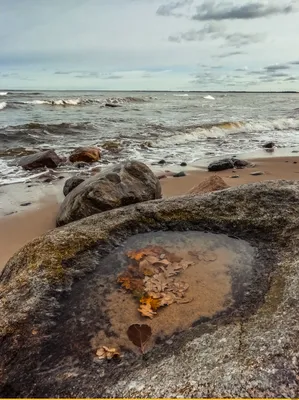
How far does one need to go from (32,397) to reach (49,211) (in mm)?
4808

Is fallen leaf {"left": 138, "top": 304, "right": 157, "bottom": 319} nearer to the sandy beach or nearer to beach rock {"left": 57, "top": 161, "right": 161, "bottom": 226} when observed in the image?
beach rock {"left": 57, "top": 161, "right": 161, "bottom": 226}

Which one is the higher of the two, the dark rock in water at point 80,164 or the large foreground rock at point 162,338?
the large foreground rock at point 162,338

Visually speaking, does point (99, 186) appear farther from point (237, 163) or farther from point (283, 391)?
point (237, 163)

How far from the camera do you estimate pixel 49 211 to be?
260 inches

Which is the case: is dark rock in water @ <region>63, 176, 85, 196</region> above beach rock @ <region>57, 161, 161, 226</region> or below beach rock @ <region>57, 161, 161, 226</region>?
below

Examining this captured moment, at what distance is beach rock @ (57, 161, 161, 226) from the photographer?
504cm

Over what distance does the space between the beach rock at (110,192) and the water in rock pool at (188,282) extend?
1.55m

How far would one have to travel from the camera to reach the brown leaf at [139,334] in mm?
2369

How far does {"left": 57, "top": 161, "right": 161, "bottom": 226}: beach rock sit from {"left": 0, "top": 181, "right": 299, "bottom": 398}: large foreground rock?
120 centimetres

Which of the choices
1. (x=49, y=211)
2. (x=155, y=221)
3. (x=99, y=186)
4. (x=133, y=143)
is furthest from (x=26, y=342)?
(x=133, y=143)

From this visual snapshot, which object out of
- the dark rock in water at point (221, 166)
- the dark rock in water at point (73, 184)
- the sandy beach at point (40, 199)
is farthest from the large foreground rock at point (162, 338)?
the dark rock in water at point (221, 166)

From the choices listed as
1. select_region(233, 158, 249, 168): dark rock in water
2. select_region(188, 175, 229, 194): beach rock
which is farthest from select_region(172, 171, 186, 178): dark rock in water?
select_region(188, 175, 229, 194): beach rock

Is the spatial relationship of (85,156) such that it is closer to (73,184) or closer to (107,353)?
(73,184)

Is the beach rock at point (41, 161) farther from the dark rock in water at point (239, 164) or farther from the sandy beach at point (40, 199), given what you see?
the dark rock in water at point (239, 164)
